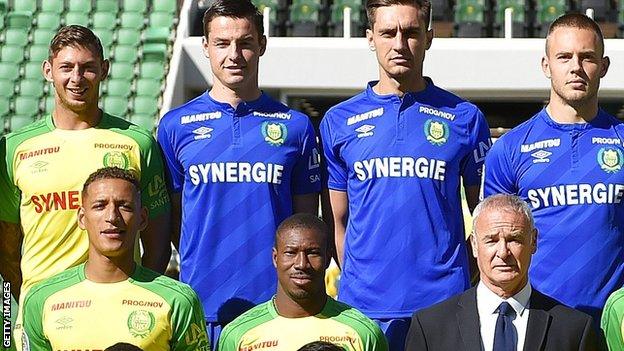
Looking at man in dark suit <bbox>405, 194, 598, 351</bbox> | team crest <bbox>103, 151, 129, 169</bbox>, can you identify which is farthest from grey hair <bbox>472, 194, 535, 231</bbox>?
team crest <bbox>103, 151, 129, 169</bbox>

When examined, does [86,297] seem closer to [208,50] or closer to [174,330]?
[174,330]

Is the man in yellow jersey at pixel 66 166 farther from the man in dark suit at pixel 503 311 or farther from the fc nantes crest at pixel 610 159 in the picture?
the fc nantes crest at pixel 610 159

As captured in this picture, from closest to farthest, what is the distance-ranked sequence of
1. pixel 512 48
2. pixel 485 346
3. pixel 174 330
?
pixel 485 346 < pixel 174 330 < pixel 512 48

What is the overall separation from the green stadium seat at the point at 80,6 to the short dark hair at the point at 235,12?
9.36 meters

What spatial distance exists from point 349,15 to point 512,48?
1725 mm

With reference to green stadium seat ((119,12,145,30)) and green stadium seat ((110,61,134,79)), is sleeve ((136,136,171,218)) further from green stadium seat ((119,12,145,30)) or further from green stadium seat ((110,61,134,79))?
green stadium seat ((119,12,145,30))

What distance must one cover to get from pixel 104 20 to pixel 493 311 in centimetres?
1045

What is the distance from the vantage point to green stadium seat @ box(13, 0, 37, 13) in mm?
14409

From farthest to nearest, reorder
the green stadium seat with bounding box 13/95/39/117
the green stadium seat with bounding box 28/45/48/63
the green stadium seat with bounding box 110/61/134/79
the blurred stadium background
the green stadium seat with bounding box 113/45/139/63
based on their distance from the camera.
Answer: the green stadium seat with bounding box 28/45/48/63 → the green stadium seat with bounding box 113/45/139/63 → the green stadium seat with bounding box 110/61/134/79 → the green stadium seat with bounding box 13/95/39/117 → the blurred stadium background

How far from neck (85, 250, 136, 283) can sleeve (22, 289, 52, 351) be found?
8.5 inches

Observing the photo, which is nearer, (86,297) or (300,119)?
(86,297)

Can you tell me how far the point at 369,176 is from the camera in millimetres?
5016

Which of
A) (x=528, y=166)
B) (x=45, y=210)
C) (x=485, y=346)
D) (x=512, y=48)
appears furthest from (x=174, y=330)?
(x=512, y=48)

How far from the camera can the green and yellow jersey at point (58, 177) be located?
502 cm
